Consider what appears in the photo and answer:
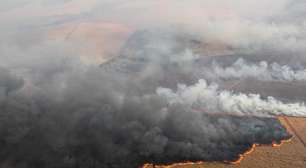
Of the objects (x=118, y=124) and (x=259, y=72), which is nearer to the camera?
(x=118, y=124)

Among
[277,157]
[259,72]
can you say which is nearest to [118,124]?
[277,157]

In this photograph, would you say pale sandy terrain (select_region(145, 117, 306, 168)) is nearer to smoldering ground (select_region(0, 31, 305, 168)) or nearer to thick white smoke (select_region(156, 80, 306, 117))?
smoldering ground (select_region(0, 31, 305, 168))

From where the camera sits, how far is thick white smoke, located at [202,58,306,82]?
14538cm

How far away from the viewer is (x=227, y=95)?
10975cm

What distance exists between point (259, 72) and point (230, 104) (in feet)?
166

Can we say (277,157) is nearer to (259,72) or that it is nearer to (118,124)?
(118,124)

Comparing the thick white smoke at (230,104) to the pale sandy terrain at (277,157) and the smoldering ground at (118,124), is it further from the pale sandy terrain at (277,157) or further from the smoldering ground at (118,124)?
the pale sandy terrain at (277,157)

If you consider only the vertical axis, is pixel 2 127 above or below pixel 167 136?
above

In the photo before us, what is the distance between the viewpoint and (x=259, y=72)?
15088 centimetres

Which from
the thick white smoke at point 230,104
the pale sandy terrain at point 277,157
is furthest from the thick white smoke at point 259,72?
the pale sandy terrain at point 277,157

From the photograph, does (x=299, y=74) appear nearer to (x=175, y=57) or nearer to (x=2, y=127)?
(x=175, y=57)

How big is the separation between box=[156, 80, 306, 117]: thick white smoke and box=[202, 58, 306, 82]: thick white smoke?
116 ft

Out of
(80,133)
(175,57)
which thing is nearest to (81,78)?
(80,133)

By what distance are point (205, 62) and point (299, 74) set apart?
1634 inches
